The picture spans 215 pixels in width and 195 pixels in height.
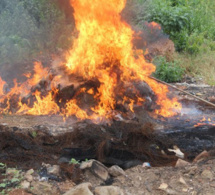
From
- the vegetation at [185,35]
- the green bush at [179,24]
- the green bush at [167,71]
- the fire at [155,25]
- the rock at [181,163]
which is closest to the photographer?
the rock at [181,163]

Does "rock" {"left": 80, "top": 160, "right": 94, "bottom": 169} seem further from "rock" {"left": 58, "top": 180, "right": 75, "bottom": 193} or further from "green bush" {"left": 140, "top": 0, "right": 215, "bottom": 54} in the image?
"green bush" {"left": 140, "top": 0, "right": 215, "bottom": 54}

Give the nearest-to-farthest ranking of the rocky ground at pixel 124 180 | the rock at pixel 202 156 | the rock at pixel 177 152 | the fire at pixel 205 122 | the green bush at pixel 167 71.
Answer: the rocky ground at pixel 124 180 → the rock at pixel 202 156 → the rock at pixel 177 152 → the fire at pixel 205 122 → the green bush at pixel 167 71

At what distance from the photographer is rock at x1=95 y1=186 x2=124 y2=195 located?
9.89ft

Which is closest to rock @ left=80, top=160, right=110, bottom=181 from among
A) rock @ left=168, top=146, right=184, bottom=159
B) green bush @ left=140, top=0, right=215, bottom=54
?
rock @ left=168, top=146, right=184, bottom=159

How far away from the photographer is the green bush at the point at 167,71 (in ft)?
24.8

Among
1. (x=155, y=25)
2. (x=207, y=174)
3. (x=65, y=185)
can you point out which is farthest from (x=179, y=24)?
(x=65, y=185)

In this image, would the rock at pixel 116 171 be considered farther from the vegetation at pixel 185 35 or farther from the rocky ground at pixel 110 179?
the vegetation at pixel 185 35

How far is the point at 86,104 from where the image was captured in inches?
200

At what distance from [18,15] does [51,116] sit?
4.76 metres

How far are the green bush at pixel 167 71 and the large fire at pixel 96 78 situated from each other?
1.75 m

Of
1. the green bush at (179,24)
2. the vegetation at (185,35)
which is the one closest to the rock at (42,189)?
the vegetation at (185,35)

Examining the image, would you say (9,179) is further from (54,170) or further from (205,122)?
(205,122)

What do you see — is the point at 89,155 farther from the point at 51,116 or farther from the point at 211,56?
the point at 211,56

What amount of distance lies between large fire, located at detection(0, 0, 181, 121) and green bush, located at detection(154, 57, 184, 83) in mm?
1749
